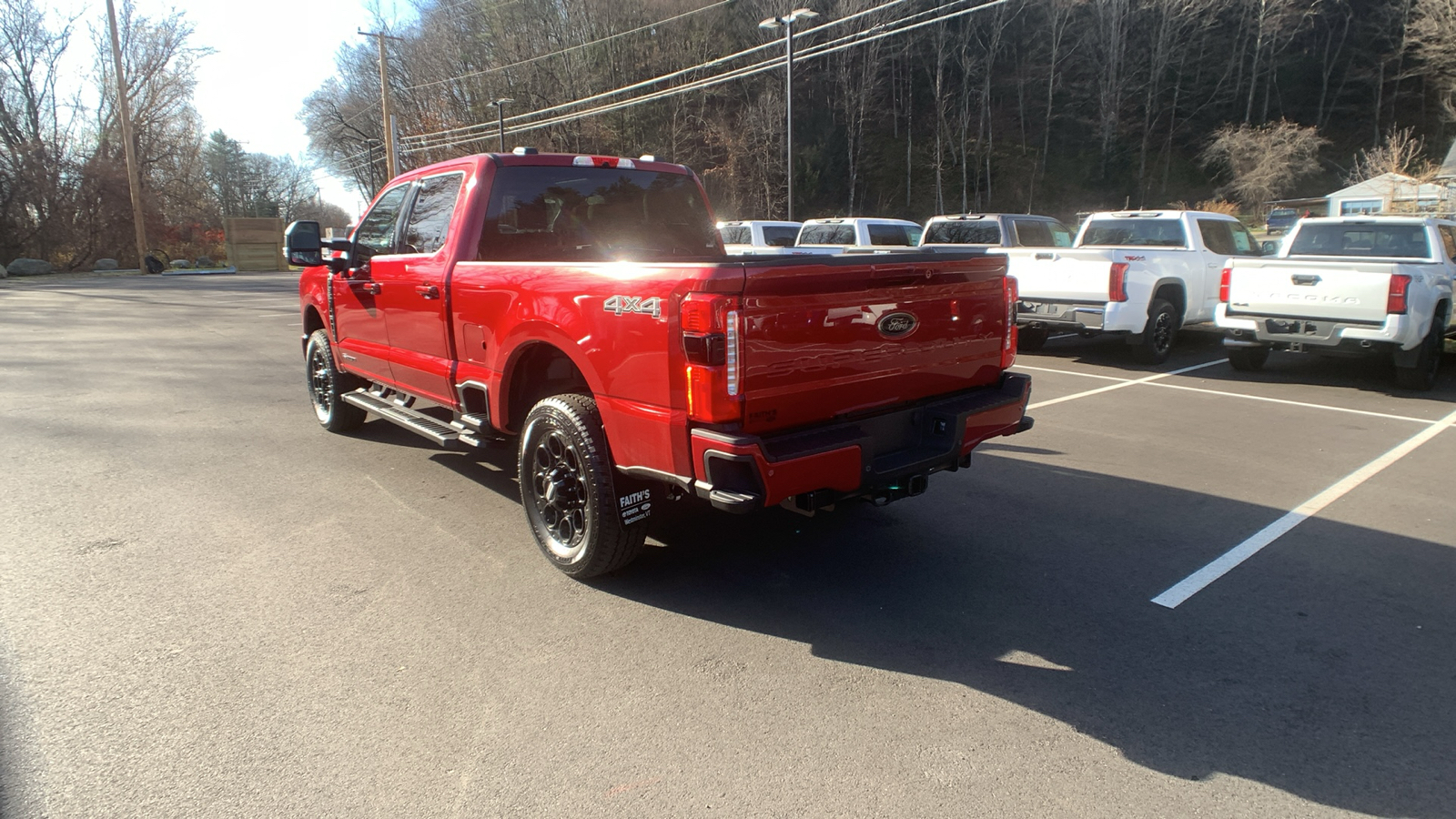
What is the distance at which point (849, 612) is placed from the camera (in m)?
3.77

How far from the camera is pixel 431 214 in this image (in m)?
5.39

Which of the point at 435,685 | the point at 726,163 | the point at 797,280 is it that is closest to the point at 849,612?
the point at 797,280

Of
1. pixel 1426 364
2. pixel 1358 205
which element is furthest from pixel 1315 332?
pixel 1358 205

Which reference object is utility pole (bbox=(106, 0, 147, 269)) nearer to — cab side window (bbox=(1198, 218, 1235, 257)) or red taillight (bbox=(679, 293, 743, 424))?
cab side window (bbox=(1198, 218, 1235, 257))

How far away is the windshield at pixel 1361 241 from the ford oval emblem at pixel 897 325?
8.63 m

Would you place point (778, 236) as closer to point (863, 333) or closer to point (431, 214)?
point (431, 214)

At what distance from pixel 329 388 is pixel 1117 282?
873 cm

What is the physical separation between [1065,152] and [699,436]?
67659mm

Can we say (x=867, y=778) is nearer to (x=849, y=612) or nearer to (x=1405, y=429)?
(x=849, y=612)

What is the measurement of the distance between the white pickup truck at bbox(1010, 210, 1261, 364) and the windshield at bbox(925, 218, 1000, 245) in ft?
6.74

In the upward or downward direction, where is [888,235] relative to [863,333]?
upward

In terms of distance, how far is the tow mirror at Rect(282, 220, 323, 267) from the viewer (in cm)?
572

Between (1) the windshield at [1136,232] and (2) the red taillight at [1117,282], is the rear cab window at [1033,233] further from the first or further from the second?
(2) the red taillight at [1117,282]

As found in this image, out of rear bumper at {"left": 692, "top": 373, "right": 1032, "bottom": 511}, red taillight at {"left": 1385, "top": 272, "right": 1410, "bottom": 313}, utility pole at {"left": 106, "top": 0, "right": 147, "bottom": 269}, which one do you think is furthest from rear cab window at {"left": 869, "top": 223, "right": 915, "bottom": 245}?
utility pole at {"left": 106, "top": 0, "right": 147, "bottom": 269}
